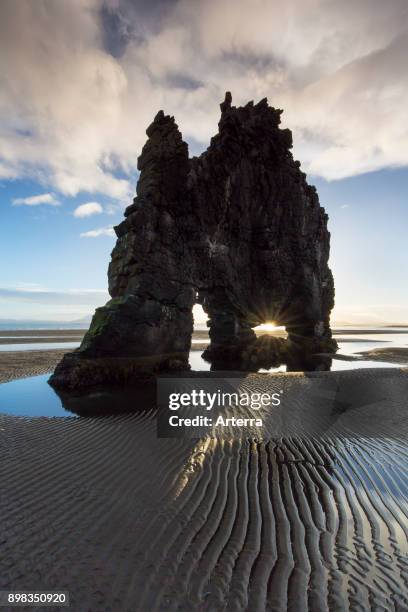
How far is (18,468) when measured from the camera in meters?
6.81

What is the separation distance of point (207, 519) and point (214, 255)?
23.8 metres

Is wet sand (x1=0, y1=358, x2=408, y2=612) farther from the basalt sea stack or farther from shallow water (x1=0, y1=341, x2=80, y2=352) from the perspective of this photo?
shallow water (x1=0, y1=341, x2=80, y2=352)

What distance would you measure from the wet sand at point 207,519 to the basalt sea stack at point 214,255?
1022 cm

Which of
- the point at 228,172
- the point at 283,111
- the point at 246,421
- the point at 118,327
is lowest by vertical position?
the point at 246,421

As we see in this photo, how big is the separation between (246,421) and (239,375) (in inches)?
386

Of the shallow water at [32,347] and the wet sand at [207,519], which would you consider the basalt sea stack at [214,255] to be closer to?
the wet sand at [207,519]

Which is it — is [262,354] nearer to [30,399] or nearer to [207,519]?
[30,399]

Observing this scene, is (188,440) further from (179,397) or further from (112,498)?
(179,397)

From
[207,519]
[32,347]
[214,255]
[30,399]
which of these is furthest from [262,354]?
[32,347]

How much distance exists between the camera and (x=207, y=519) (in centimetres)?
497

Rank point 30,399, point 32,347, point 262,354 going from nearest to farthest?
point 30,399, point 262,354, point 32,347

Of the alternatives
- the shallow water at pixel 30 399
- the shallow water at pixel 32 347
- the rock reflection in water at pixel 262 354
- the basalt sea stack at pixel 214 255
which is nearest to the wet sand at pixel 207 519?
the shallow water at pixel 30 399

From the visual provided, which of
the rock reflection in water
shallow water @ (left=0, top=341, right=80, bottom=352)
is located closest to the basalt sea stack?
the rock reflection in water

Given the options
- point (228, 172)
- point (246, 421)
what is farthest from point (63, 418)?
point (228, 172)
